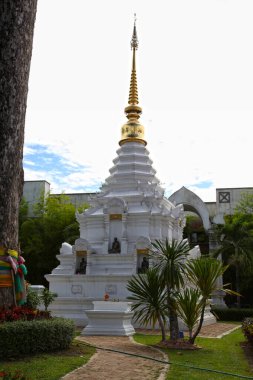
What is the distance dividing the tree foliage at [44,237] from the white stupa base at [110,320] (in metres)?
17.1

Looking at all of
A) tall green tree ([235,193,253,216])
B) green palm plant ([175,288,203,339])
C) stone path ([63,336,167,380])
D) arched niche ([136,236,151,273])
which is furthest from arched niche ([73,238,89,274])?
tall green tree ([235,193,253,216])

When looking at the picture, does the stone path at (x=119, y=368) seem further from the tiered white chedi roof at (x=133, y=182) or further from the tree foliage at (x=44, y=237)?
the tree foliage at (x=44, y=237)

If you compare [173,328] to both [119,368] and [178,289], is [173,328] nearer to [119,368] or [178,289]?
[178,289]

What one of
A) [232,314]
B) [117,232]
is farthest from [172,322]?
[232,314]

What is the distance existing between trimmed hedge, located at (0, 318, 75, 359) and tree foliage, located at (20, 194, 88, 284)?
22.8 m

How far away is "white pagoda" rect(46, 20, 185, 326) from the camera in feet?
65.5

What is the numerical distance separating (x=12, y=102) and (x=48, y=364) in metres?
4.99

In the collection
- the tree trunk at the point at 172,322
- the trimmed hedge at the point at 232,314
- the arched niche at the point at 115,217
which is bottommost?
the trimmed hedge at the point at 232,314

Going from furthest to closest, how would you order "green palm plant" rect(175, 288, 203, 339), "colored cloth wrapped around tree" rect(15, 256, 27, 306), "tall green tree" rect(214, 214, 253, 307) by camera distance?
"tall green tree" rect(214, 214, 253, 307) → "green palm plant" rect(175, 288, 203, 339) → "colored cloth wrapped around tree" rect(15, 256, 27, 306)

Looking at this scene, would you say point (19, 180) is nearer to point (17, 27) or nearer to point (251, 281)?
point (17, 27)

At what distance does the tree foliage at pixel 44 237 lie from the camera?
33688mm

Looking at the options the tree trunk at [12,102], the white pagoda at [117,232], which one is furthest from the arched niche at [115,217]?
the tree trunk at [12,102]

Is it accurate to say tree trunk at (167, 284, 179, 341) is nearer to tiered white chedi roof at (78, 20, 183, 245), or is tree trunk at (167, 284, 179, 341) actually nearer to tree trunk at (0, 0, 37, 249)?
tree trunk at (0, 0, 37, 249)

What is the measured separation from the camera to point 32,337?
8359 mm
